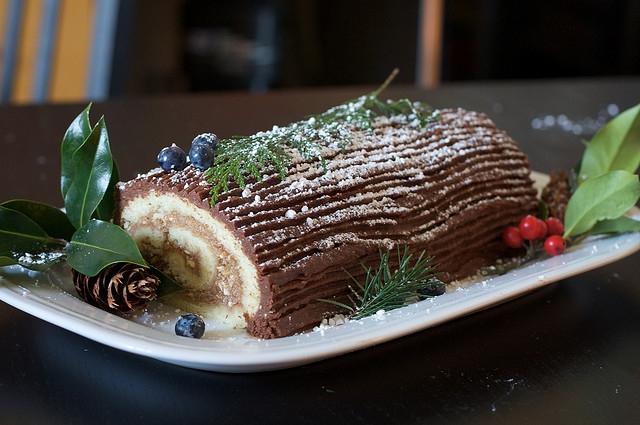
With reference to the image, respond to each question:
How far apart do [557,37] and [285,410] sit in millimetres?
4176

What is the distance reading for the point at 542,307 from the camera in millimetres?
1498

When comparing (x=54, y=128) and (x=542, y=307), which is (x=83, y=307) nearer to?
(x=542, y=307)

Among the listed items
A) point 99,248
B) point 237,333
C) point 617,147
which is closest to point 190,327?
point 237,333

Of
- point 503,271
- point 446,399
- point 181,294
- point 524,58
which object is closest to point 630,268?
point 503,271

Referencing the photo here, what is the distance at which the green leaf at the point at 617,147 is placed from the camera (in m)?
1.83

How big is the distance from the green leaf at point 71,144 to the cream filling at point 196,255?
0.35 feet

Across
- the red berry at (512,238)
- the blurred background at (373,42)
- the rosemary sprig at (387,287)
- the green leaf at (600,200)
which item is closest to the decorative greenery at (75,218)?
the rosemary sprig at (387,287)

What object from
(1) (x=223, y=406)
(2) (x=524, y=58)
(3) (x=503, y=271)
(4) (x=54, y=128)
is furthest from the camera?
(2) (x=524, y=58)

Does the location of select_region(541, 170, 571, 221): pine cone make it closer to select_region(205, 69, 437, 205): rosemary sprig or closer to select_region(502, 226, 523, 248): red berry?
select_region(502, 226, 523, 248): red berry

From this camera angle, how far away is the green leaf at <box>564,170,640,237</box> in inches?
63.4

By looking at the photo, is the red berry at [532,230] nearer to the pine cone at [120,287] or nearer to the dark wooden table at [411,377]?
the dark wooden table at [411,377]

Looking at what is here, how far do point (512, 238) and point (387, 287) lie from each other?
426 millimetres

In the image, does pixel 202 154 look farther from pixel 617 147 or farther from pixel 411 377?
pixel 617 147

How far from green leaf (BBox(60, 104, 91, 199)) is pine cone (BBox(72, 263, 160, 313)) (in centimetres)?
18
